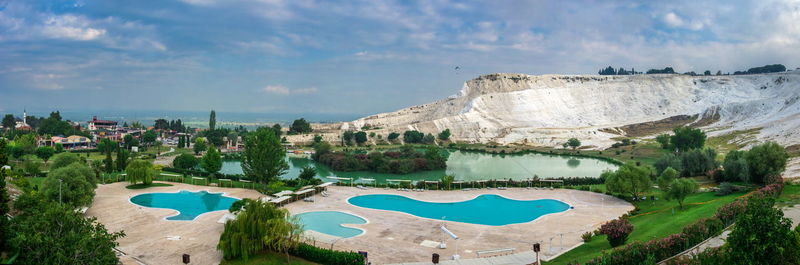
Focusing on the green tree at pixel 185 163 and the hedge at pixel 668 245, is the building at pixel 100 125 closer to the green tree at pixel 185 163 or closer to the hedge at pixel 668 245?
the green tree at pixel 185 163

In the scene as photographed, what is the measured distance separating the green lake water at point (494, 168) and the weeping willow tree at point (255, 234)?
2356cm

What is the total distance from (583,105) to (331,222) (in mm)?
90475

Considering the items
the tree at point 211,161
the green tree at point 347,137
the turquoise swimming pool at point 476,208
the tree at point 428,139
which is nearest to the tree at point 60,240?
the turquoise swimming pool at point 476,208

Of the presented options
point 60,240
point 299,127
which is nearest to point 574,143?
point 299,127

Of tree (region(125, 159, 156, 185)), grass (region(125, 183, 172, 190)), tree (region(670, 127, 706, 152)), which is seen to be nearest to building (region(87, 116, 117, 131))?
grass (region(125, 183, 172, 190))

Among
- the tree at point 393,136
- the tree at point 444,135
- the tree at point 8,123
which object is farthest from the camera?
the tree at point 444,135

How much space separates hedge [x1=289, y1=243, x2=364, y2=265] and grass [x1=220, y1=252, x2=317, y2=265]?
23cm

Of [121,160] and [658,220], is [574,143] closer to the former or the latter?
[658,220]

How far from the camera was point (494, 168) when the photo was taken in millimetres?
50000

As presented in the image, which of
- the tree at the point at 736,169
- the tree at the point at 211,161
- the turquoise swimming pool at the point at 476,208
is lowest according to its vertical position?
the turquoise swimming pool at the point at 476,208

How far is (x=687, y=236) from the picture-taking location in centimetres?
1486

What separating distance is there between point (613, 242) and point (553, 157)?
46710mm

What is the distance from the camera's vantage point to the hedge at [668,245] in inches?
543

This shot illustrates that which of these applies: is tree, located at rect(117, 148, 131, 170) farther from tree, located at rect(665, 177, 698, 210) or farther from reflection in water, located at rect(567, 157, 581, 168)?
reflection in water, located at rect(567, 157, 581, 168)
